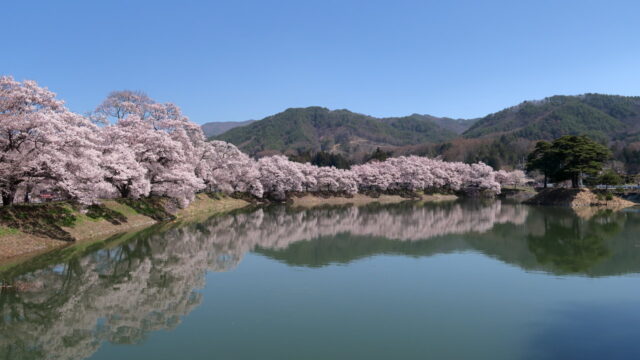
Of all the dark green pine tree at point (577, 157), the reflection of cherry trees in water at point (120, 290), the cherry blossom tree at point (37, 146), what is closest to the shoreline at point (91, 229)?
the reflection of cherry trees in water at point (120, 290)

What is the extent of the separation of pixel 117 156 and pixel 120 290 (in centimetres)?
1654

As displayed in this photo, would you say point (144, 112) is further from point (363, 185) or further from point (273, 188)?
point (363, 185)

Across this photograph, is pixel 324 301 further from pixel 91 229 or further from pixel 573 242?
pixel 573 242

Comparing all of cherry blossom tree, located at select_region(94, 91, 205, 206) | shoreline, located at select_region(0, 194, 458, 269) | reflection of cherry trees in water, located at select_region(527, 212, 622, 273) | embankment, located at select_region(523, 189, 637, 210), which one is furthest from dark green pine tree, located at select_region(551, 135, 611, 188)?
cherry blossom tree, located at select_region(94, 91, 205, 206)

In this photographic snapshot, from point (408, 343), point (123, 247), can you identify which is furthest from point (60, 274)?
point (408, 343)

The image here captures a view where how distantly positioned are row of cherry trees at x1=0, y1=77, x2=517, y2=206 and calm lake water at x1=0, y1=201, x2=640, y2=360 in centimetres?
444

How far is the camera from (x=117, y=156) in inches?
1166

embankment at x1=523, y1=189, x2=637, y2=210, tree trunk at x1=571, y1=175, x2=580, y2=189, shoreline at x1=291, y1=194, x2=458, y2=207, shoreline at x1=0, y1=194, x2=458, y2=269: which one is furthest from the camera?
shoreline at x1=291, y1=194, x2=458, y2=207

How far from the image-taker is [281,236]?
29906 mm

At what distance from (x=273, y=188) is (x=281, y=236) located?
37.2 m

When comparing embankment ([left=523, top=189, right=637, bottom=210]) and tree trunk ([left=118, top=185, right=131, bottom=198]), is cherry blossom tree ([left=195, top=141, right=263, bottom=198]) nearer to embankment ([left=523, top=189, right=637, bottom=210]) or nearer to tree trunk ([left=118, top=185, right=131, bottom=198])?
tree trunk ([left=118, top=185, right=131, bottom=198])

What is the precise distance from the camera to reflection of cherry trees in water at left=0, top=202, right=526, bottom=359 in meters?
11.0

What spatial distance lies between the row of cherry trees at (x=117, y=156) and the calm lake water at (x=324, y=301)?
4438 mm


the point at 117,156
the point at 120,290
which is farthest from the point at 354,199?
the point at 120,290
